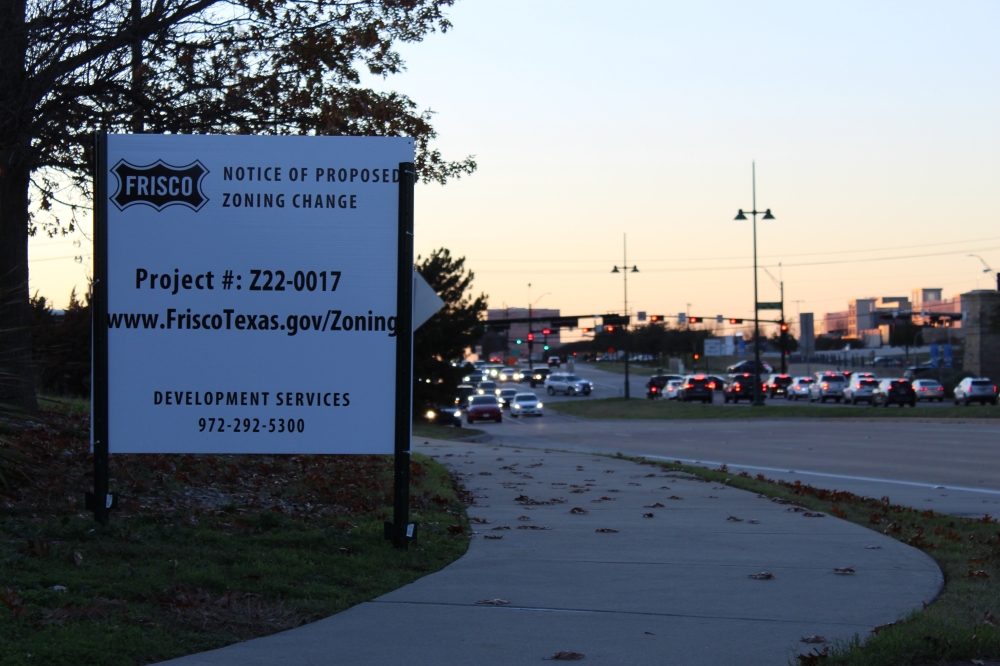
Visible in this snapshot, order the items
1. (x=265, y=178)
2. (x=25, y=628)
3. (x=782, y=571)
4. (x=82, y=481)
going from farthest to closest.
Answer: (x=82, y=481) < (x=265, y=178) < (x=782, y=571) < (x=25, y=628)

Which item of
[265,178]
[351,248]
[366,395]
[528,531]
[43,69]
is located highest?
[43,69]

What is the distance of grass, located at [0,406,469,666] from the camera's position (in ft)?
17.0

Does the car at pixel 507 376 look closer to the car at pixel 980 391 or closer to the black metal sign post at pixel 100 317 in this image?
the car at pixel 980 391

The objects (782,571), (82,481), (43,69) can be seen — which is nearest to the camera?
(782,571)

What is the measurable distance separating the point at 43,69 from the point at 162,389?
5.41 metres

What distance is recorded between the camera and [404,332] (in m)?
7.89

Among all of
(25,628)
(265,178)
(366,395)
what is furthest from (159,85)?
(25,628)

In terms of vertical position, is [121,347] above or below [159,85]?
below

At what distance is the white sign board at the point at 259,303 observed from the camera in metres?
7.92

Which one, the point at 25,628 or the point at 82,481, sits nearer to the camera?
the point at 25,628

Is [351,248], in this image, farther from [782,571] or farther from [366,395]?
[782,571]

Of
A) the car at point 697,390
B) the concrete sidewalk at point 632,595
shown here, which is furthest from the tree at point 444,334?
the concrete sidewalk at point 632,595

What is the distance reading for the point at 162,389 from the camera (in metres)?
7.96

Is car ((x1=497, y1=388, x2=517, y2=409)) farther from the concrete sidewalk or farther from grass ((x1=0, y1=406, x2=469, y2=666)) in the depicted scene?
the concrete sidewalk
